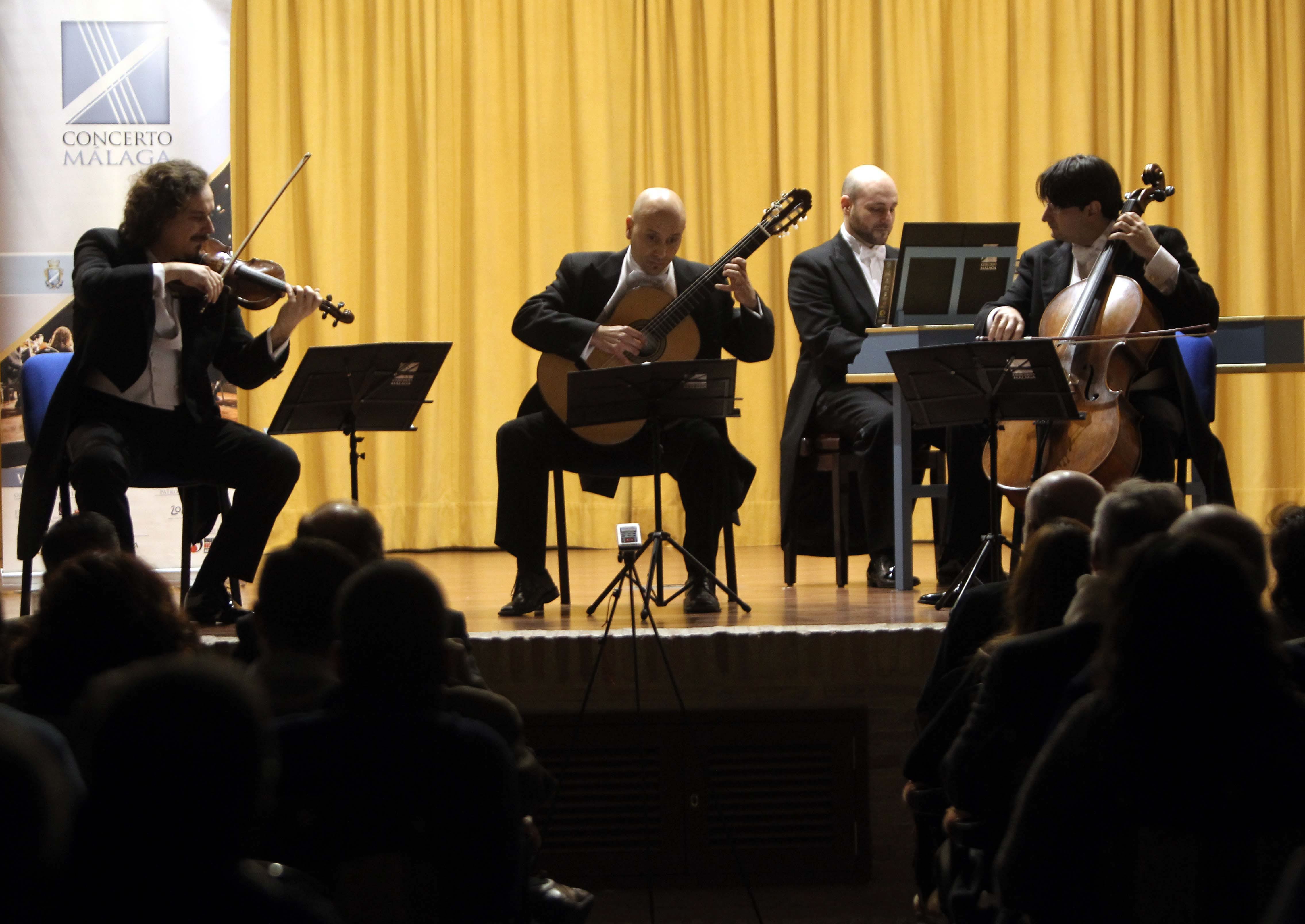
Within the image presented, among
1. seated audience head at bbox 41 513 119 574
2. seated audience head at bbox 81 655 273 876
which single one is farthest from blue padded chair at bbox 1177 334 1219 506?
seated audience head at bbox 81 655 273 876

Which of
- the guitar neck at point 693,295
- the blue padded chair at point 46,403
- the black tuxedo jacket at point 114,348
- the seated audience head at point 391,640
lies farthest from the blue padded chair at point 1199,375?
the seated audience head at point 391,640

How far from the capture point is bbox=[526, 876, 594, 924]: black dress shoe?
242 centimetres

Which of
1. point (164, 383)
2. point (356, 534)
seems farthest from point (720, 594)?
point (356, 534)

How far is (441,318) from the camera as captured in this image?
6.89m

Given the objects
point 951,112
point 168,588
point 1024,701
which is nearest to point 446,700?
point 168,588

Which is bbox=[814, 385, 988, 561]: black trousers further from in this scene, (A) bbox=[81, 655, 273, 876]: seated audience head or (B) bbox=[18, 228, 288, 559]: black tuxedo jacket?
(A) bbox=[81, 655, 273, 876]: seated audience head

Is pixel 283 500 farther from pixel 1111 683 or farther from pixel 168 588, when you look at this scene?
pixel 1111 683

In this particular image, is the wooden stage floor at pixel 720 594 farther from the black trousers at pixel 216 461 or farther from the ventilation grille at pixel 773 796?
the ventilation grille at pixel 773 796

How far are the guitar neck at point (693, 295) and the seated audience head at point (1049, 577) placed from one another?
2.20 meters

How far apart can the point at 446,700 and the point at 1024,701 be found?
0.85 m

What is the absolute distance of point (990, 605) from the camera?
105 inches

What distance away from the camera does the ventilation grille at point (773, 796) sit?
13.2 ft

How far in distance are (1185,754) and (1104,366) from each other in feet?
8.64

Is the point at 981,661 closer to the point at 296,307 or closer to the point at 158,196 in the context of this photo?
the point at 296,307
